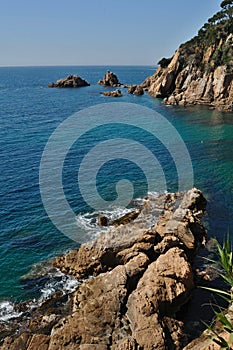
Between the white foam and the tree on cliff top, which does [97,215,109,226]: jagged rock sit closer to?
the white foam

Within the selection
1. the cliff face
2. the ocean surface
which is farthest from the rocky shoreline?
the cliff face

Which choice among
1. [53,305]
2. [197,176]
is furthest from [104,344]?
[197,176]

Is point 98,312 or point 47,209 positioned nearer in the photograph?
point 98,312

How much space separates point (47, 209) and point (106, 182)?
869 centimetres

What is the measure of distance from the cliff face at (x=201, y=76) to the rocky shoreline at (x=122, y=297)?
60193 mm

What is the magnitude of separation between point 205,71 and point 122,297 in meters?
80.6

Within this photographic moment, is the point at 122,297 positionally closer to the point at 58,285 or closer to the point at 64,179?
the point at 58,285

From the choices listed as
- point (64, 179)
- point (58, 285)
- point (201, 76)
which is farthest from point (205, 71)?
point (58, 285)

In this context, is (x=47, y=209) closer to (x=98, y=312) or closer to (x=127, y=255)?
(x=127, y=255)

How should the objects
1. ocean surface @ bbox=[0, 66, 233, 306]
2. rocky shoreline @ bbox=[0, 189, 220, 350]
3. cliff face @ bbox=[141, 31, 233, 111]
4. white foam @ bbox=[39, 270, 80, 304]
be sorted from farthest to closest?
cliff face @ bbox=[141, 31, 233, 111], ocean surface @ bbox=[0, 66, 233, 306], white foam @ bbox=[39, 270, 80, 304], rocky shoreline @ bbox=[0, 189, 220, 350]

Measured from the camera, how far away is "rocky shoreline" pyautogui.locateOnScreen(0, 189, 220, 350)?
16.1 meters

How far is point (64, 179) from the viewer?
39.0m

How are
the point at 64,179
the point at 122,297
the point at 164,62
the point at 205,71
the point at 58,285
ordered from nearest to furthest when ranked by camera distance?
the point at 122,297 → the point at 58,285 → the point at 64,179 → the point at 205,71 → the point at 164,62

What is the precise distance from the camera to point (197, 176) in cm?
3962
